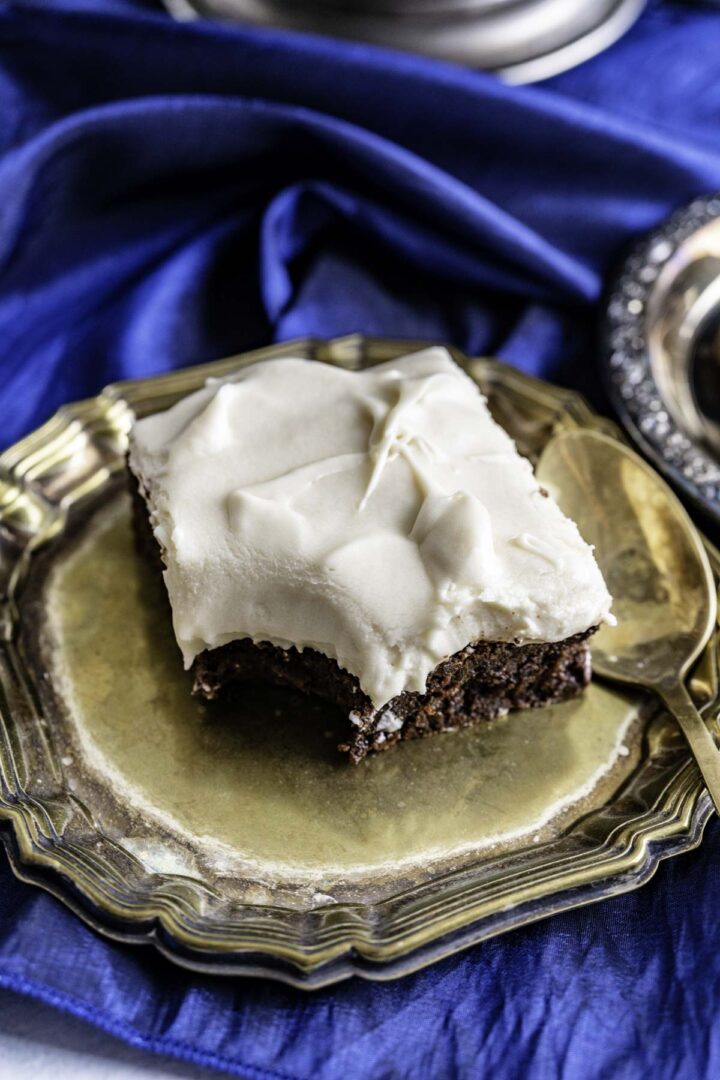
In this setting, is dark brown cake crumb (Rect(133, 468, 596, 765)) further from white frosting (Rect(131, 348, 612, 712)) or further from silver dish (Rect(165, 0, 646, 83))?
silver dish (Rect(165, 0, 646, 83))

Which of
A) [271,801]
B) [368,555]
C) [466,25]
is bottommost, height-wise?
[271,801]

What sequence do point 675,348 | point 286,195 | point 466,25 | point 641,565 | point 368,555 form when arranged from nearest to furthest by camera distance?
point 368,555, point 641,565, point 675,348, point 286,195, point 466,25

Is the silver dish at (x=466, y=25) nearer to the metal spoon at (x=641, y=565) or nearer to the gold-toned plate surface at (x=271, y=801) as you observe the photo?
the metal spoon at (x=641, y=565)

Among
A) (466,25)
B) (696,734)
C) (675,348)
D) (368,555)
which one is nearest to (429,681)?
(368,555)

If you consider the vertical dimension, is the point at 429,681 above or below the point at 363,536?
below

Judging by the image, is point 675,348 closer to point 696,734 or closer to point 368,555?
point 696,734

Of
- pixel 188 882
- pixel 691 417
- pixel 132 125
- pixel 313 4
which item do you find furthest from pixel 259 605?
pixel 313 4
